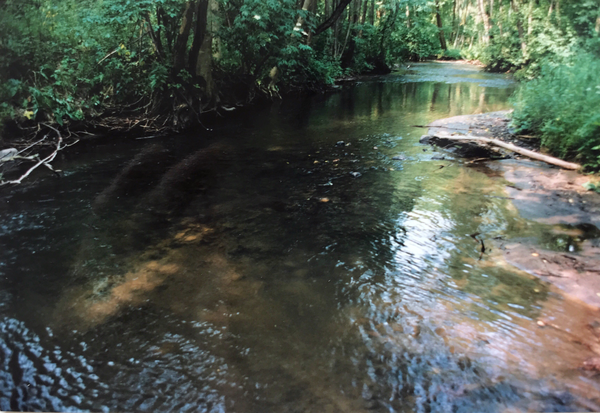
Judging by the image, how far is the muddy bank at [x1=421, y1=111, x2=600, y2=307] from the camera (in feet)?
10.1

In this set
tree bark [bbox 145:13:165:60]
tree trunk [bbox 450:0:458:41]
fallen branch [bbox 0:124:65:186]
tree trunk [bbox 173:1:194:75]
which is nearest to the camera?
fallen branch [bbox 0:124:65:186]

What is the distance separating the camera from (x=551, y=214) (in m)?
4.10

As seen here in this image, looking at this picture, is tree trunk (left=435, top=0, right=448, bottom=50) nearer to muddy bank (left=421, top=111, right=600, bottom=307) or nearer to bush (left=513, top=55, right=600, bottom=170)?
bush (left=513, top=55, right=600, bottom=170)

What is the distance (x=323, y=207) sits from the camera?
4637 millimetres

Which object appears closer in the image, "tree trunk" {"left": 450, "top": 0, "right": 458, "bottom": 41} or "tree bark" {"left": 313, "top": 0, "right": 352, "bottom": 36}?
"tree bark" {"left": 313, "top": 0, "right": 352, "bottom": 36}

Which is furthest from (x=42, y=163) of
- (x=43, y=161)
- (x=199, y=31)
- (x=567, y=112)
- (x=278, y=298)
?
(x=567, y=112)

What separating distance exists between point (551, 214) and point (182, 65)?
304 inches

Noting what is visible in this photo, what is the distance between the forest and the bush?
0.02 metres

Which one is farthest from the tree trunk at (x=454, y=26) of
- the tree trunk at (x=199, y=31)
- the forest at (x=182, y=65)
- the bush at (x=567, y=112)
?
the tree trunk at (x=199, y=31)

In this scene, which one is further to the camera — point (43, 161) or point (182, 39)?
point (182, 39)

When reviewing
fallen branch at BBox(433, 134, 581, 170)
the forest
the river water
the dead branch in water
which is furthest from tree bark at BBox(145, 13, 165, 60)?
fallen branch at BBox(433, 134, 581, 170)

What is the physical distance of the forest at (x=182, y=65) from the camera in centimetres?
544

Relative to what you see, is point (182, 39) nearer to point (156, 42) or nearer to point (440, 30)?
point (156, 42)

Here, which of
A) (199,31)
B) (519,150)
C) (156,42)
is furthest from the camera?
(199,31)
